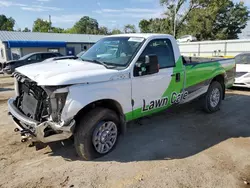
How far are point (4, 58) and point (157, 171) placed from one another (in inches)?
1050

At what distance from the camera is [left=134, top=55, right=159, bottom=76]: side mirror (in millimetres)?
4012

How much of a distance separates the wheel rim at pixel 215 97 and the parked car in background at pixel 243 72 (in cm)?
338

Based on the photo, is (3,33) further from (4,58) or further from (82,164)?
(82,164)

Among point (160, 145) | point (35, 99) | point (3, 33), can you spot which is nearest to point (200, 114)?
point (160, 145)

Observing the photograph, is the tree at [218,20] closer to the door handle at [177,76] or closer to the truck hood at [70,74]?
the door handle at [177,76]

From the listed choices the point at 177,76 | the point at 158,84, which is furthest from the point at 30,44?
the point at 158,84

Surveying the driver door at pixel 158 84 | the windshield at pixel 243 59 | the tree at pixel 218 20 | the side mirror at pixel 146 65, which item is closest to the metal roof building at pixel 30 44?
the tree at pixel 218 20

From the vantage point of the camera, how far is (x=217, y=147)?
434 cm

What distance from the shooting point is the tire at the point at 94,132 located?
3.53m

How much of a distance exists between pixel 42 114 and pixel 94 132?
33.6 inches

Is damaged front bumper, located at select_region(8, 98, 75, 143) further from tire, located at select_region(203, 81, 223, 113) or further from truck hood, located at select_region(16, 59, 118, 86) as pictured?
tire, located at select_region(203, 81, 223, 113)

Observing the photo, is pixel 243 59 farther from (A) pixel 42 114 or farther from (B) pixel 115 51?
(A) pixel 42 114

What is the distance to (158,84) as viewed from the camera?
4.46 metres

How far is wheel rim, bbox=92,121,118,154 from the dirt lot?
19 cm
